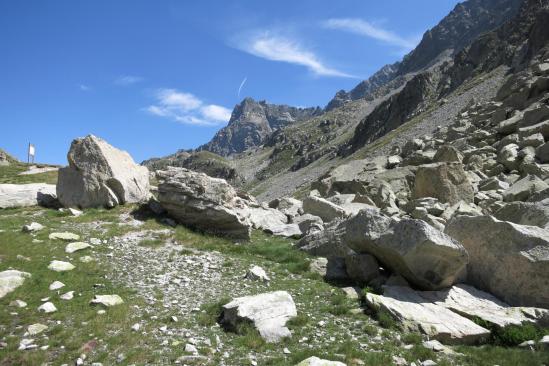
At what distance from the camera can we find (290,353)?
12.5m

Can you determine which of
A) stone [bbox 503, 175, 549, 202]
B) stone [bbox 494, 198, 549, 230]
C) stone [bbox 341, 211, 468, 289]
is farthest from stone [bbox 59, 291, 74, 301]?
stone [bbox 503, 175, 549, 202]

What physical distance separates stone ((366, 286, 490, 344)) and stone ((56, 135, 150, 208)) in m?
20.3

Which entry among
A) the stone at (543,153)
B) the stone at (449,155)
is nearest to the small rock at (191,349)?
the stone at (543,153)

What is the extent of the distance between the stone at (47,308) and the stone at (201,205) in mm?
12321

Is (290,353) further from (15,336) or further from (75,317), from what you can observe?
(15,336)

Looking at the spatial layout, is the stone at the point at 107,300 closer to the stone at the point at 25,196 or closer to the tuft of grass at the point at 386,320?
the tuft of grass at the point at 386,320

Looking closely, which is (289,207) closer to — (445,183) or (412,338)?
(445,183)

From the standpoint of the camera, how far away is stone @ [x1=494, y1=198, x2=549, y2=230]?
18.4m

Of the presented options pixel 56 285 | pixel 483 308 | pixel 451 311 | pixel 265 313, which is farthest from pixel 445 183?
pixel 56 285

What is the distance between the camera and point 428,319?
14.2m

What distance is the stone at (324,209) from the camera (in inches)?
1305

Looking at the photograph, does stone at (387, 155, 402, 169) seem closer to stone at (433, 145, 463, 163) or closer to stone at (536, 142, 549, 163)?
stone at (433, 145, 463, 163)

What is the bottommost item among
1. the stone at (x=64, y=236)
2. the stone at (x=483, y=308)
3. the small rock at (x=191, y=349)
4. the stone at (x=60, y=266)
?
the small rock at (x=191, y=349)

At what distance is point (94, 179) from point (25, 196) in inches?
252
